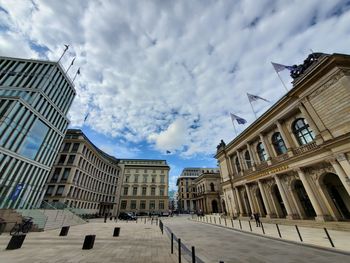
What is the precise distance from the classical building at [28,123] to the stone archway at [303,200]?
120 feet

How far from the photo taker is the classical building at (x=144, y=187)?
182 feet

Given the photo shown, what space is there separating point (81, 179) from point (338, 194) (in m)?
47.2

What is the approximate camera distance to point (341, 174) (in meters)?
13.2

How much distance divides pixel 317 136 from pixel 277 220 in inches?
427

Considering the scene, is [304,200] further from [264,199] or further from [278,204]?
[264,199]

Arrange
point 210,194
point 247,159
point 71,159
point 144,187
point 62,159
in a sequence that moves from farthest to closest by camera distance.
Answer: point 144,187
point 210,194
point 62,159
point 71,159
point 247,159

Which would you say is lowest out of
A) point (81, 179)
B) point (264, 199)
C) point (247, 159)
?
point (264, 199)

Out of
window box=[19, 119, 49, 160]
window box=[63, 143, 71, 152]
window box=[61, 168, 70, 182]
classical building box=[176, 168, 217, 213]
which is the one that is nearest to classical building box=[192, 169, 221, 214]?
classical building box=[176, 168, 217, 213]

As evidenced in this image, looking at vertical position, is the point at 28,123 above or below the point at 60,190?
above

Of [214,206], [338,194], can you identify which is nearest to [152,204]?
[214,206]

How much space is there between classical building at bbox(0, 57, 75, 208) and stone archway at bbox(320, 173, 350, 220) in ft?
123

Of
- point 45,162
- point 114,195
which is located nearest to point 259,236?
point 45,162

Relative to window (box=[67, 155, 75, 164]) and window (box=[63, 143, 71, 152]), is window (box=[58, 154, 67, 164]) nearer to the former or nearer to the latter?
window (box=[63, 143, 71, 152])

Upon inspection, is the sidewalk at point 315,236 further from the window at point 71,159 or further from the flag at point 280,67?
the window at point 71,159
